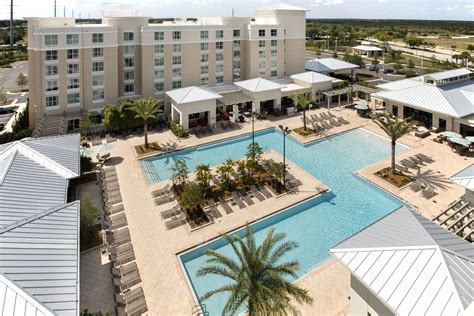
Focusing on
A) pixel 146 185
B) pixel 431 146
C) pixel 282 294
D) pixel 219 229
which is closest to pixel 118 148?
pixel 146 185

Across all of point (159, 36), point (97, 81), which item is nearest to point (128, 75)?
point (97, 81)

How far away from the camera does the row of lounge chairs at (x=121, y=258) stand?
18.3 meters

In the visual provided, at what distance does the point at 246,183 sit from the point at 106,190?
43.6 feet

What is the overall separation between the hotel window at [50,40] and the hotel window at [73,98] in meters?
6.74

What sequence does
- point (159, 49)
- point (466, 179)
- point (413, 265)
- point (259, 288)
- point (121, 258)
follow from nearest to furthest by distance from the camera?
point (413, 265), point (259, 288), point (121, 258), point (466, 179), point (159, 49)

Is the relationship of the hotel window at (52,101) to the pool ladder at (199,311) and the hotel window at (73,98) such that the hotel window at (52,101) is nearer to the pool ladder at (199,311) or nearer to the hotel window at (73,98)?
the hotel window at (73,98)

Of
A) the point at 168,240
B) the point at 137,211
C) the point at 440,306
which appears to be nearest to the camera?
the point at 440,306

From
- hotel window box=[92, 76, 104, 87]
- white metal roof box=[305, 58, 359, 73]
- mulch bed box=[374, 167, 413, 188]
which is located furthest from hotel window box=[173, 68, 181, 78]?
mulch bed box=[374, 167, 413, 188]

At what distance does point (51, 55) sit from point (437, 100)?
51748 millimetres

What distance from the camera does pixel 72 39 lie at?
42.8 meters

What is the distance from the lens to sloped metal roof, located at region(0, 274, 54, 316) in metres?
11.7

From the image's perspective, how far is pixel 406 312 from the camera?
12266 millimetres

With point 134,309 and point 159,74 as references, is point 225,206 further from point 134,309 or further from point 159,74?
point 159,74

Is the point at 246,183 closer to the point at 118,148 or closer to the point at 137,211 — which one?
the point at 137,211
